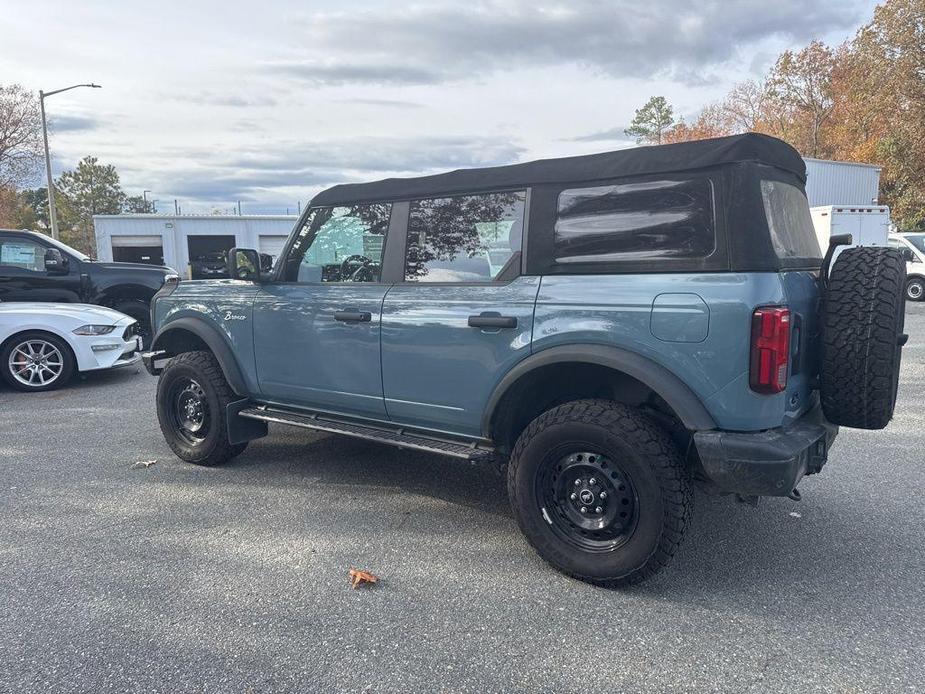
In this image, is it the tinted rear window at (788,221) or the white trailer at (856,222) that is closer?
the tinted rear window at (788,221)

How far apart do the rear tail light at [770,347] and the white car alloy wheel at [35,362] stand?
7.61 meters

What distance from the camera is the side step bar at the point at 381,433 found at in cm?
357

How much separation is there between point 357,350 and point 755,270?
2.23m

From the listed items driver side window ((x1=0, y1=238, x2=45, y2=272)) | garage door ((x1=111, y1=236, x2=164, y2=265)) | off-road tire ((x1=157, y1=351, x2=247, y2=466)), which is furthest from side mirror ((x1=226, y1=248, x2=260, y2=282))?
garage door ((x1=111, y1=236, x2=164, y2=265))

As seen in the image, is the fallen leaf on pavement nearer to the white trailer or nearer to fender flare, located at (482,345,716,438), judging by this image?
fender flare, located at (482,345,716,438)

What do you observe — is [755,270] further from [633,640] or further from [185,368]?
[185,368]

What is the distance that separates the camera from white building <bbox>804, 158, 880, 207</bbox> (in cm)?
2027

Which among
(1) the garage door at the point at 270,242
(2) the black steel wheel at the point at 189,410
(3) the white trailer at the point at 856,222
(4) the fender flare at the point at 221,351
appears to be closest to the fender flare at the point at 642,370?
(4) the fender flare at the point at 221,351

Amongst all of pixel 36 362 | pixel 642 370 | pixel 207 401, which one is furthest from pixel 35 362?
pixel 642 370

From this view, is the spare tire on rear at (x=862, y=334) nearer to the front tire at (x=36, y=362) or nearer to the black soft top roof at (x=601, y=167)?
the black soft top roof at (x=601, y=167)

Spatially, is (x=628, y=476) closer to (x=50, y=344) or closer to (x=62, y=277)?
(x=50, y=344)

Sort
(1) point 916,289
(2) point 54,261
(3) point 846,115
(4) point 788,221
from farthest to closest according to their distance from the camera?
1. (3) point 846,115
2. (1) point 916,289
3. (2) point 54,261
4. (4) point 788,221

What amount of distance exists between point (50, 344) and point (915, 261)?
726 inches

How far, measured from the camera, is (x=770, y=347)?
2.72m
